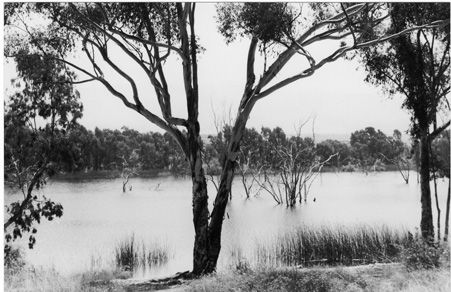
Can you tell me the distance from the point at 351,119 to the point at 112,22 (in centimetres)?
3086

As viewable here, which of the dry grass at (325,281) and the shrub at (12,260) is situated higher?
the dry grass at (325,281)

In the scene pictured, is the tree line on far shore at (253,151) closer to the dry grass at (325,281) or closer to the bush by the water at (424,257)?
the bush by the water at (424,257)

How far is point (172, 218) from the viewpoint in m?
19.5

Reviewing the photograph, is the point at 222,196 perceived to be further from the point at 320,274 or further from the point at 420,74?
the point at 420,74

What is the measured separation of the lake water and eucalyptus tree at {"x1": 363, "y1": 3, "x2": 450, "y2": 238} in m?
2.35

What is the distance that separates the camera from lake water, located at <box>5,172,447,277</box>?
12.2 m

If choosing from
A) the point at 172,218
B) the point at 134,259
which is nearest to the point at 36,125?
the point at 134,259

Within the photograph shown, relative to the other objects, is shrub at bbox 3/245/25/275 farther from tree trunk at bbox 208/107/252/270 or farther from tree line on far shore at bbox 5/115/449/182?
tree line on far shore at bbox 5/115/449/182

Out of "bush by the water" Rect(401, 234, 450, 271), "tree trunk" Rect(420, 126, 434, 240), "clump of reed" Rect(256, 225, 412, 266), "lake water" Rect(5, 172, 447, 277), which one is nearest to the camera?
"bush by the water" Rect(401, 234, 450, 271)

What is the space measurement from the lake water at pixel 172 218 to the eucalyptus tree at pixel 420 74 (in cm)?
235

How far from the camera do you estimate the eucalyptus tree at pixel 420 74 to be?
28.9ft

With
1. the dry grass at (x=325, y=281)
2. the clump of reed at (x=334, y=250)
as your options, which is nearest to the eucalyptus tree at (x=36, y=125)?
the dry grass at (x=325, y=281)

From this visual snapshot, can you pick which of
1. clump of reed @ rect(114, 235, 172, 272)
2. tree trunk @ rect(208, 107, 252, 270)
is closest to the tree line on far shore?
clump of reed @ rect(114, 235, 172, 272)

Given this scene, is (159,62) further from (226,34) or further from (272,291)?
(272,291)
